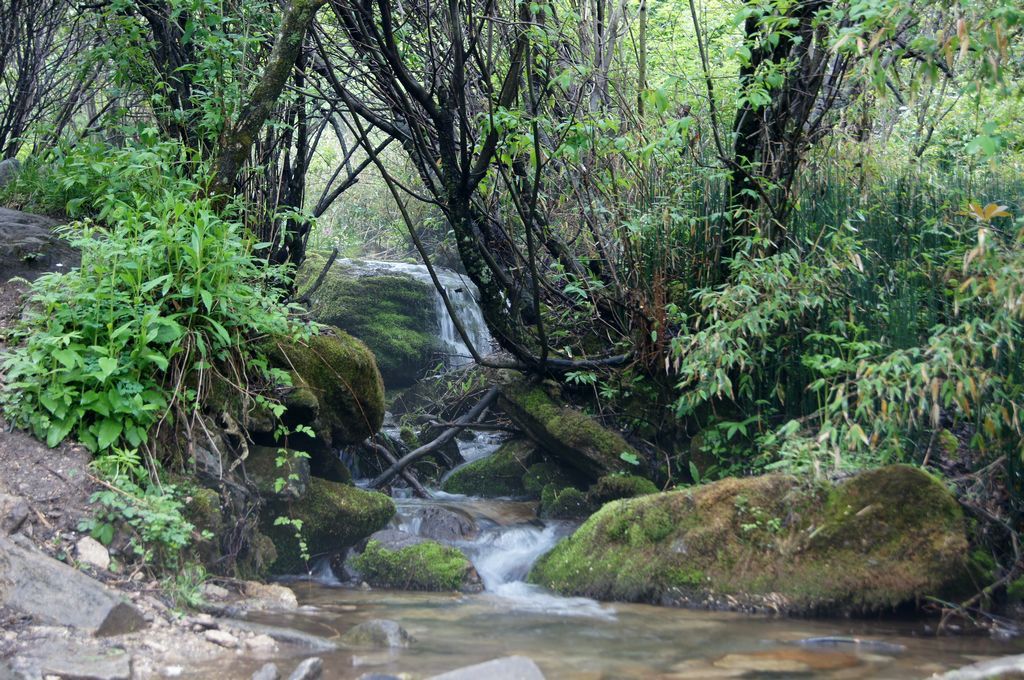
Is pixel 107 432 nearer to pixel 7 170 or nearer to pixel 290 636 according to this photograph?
pixel 290 636

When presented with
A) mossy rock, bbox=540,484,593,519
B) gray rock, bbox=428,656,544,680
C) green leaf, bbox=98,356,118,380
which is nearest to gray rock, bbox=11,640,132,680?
gray rock, bbox=428,656,544,680

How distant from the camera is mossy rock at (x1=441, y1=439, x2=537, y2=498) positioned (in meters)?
7.98

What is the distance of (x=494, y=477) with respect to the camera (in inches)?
316

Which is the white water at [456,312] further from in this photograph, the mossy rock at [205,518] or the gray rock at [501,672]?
the gray rock at [501,672]

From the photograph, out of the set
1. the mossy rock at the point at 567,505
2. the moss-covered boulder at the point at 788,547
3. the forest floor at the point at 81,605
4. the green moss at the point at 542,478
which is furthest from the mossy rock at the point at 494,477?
the forest floor at the point at 81,605

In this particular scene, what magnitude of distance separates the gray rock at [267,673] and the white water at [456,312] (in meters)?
7.26

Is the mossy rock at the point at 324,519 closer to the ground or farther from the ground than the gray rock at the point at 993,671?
closer to the ground

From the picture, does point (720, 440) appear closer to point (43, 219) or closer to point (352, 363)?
point (352, 363)

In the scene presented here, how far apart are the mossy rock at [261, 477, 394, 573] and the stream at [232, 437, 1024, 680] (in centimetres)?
22

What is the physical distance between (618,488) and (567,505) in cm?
48

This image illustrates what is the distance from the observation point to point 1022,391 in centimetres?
482

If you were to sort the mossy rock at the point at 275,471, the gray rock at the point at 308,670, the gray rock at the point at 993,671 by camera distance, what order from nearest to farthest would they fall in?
the gray rock at the point at 993,671
the gray rock at the point at 308,670
the mossy rock at the point at 275,471

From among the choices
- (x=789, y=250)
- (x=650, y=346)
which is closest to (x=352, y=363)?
(x=650, y=346)

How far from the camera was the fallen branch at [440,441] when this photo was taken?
7559 millimetres
